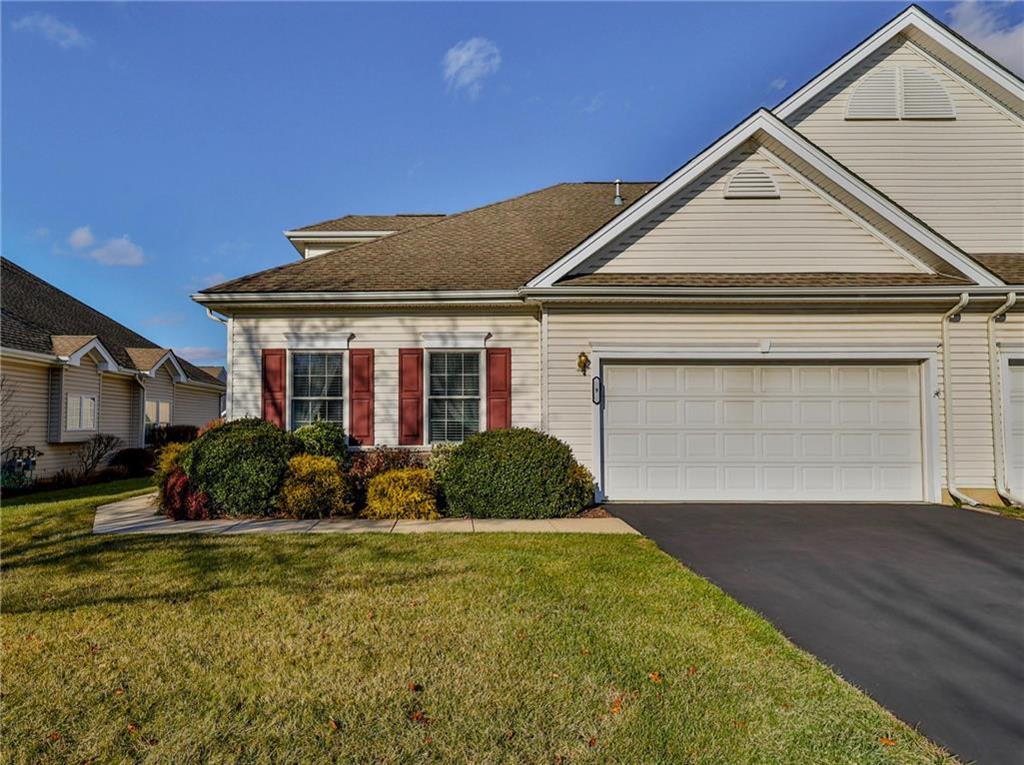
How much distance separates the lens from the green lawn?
2475 mm

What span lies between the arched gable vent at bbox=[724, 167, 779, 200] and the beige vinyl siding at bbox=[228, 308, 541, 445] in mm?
4147

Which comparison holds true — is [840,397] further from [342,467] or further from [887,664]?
[342,467]

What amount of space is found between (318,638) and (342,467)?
518cm

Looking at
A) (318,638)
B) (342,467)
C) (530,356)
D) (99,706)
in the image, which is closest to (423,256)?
(530,356)

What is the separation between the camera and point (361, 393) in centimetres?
945

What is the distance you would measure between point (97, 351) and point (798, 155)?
60.0ft

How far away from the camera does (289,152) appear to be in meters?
15.2

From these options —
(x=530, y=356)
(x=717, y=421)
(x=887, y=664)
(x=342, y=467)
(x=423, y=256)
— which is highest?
(x=423, y=256)

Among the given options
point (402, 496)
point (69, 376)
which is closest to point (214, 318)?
point (402, 496)

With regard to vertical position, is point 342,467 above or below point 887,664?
above

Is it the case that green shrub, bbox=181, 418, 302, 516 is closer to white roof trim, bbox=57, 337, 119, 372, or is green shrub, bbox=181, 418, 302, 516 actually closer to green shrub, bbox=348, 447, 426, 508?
green shrub, bbox=348, 447, 426, 508

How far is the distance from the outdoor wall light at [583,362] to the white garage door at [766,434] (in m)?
0.38

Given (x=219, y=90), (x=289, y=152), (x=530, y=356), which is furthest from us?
(x=289, y=152)

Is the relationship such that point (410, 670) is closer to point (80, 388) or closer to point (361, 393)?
point (361, 393)
